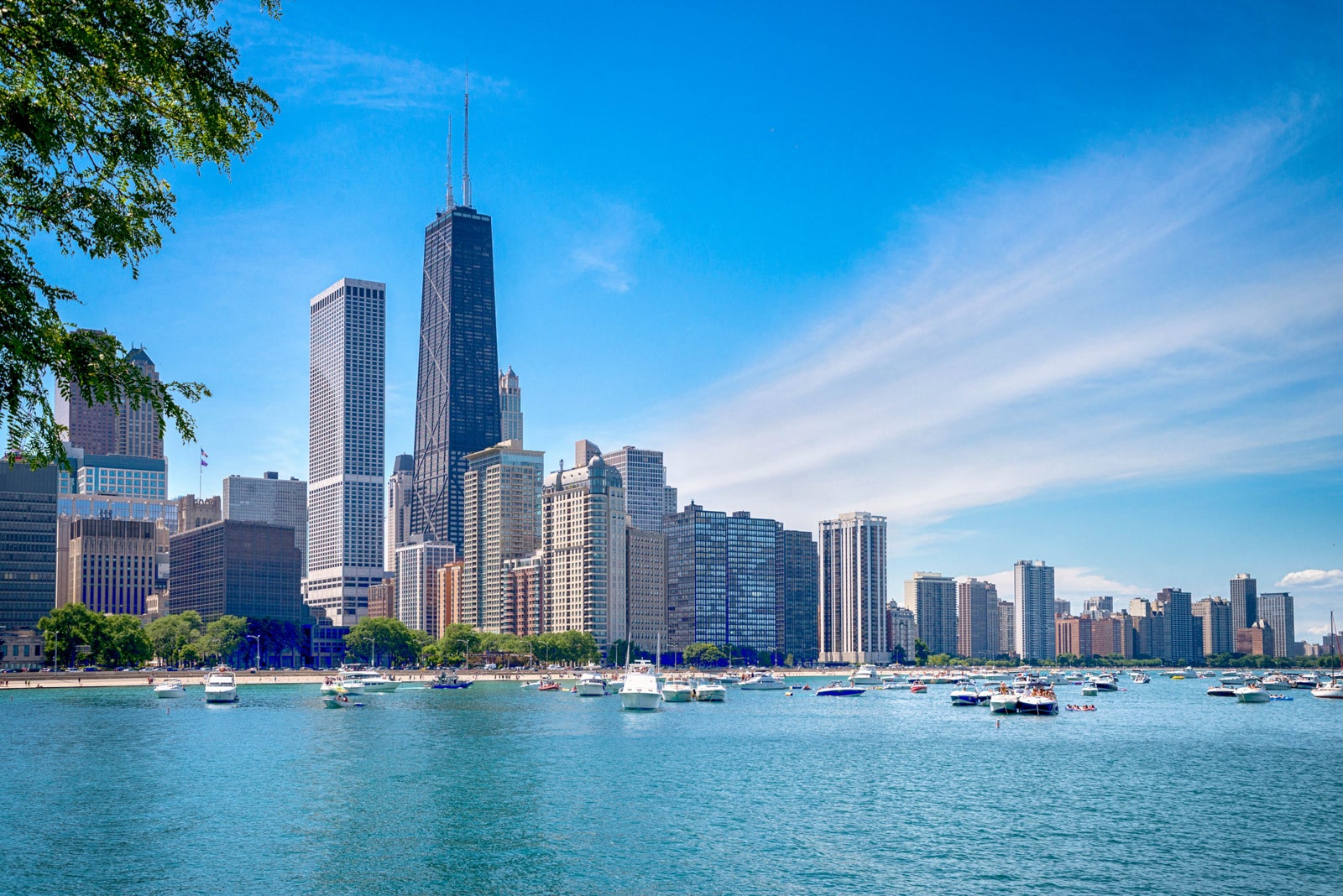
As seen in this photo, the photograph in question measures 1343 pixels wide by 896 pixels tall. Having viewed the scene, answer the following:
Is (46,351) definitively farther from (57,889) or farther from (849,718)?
(849,718)

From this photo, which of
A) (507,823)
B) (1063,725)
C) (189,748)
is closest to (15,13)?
(507,823)

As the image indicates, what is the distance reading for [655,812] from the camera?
277ft

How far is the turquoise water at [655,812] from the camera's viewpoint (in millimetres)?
63656

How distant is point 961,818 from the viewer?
3300 inches

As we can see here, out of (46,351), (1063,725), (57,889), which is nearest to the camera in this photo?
(46,351)

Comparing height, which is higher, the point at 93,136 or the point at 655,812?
the point at 93,136

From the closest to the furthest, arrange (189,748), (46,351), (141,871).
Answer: (46,351) → (141,871) → (189,748)

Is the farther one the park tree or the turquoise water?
the turquoise water

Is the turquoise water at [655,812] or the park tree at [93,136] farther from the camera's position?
the turquoise water at [655,812]

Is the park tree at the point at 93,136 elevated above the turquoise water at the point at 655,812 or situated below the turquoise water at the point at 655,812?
above

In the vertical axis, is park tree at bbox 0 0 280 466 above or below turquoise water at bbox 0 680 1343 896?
above

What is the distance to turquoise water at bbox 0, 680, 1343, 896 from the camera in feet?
209

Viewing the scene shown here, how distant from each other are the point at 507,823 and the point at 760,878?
2246 centimetres

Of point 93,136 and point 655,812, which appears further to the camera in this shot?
point 655,812
